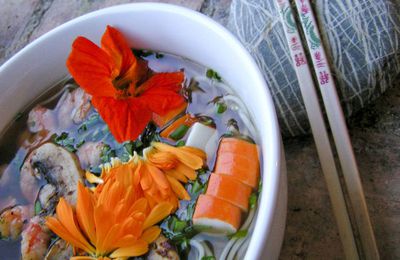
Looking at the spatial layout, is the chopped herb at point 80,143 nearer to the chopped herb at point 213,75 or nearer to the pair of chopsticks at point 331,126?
the chopped herb at point 213,75

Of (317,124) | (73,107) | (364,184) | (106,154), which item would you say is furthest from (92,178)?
(364,184)

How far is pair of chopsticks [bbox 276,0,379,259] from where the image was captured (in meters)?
0.80

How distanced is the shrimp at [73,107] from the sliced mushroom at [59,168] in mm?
50

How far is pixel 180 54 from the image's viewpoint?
86 centimetres

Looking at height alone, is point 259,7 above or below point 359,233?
above

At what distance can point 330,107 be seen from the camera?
799 mm

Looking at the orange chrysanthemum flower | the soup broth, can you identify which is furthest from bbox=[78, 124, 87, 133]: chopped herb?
the orange chrysanthemum flower

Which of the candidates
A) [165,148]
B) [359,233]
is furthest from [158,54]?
[359,233]

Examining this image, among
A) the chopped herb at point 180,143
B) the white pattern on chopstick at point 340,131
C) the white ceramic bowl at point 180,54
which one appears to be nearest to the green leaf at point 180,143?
the chopped herb at point 180,143

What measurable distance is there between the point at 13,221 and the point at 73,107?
0.20 metres

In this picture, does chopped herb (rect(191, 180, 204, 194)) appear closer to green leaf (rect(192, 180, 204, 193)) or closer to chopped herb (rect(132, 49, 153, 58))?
green leaf (rect(192, 180, 204, 193))

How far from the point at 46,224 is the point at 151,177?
6.2 inches

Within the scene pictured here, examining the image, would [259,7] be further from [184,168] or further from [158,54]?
[184,168]

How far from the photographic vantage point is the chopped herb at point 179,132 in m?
0.81
